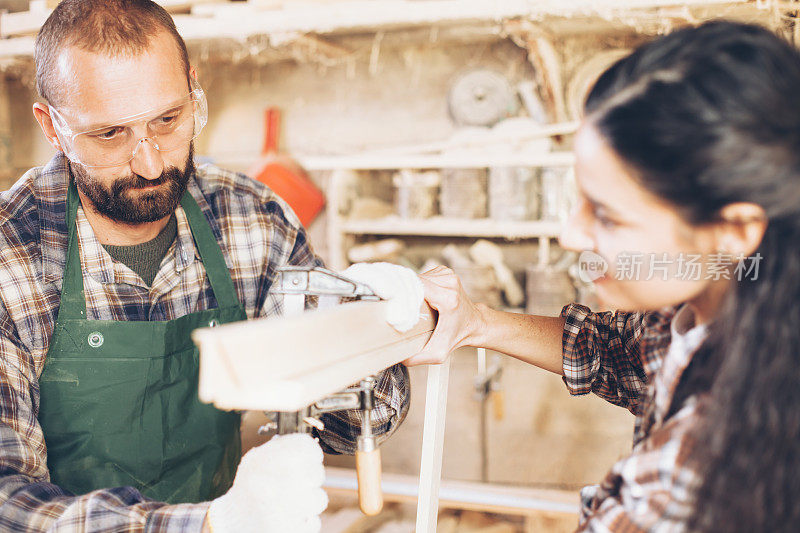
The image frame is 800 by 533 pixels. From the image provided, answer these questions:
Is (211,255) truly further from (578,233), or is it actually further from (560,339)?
(578,233)

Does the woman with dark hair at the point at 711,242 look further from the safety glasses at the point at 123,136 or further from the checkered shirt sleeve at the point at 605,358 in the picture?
the safety glasses at the point at 123,136

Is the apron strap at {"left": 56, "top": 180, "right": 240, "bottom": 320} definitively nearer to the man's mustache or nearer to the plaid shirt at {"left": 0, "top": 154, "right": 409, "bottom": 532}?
the plaid shirt at {"left": 0, "top": 154, "right": 409, "bottom": 532}

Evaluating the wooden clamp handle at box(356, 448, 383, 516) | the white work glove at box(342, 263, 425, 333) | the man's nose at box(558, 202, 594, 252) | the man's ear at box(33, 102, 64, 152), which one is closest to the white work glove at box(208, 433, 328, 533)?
the wooden clamp handle at box(356, 448, 383, 516)

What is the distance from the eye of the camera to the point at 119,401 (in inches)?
66.8

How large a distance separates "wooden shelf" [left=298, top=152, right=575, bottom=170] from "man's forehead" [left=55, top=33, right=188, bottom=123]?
1774mm

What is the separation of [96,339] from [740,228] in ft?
4.69

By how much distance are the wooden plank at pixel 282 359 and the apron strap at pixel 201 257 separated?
2.78 ft

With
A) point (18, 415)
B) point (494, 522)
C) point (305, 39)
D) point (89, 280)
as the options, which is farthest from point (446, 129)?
point (18, 415)

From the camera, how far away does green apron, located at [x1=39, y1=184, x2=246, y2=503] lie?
1655mm

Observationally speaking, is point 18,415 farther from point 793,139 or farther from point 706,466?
point 793,139

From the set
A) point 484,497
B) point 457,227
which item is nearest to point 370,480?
point 484,497

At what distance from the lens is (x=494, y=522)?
7.57 ft

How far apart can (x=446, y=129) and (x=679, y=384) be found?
111 inches

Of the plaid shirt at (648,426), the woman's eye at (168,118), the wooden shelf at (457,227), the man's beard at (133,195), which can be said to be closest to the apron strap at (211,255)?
the man's beard at (133,195)
